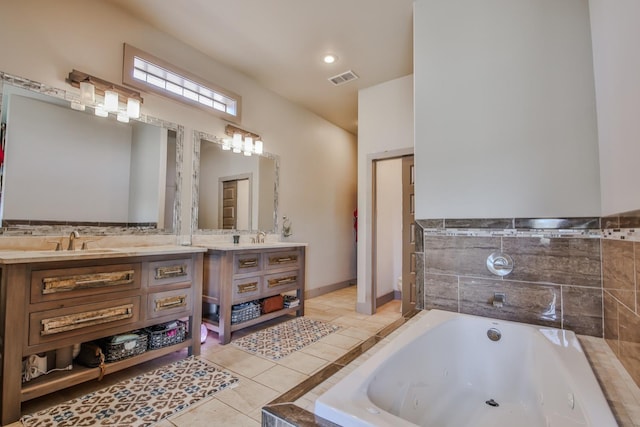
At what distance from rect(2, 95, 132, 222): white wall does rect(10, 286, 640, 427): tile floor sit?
1.18 m

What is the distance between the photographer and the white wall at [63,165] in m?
1.89

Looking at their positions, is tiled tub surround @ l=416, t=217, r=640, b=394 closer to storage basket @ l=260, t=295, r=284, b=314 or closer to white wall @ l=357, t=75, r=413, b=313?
white wall @ l=357, t=75, r=413, b=313

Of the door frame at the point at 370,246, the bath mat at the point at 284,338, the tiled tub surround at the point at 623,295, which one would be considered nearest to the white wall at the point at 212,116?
the door frame at the point at 370,246

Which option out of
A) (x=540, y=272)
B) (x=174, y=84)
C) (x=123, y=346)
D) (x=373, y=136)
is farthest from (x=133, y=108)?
(x=540, y=272)

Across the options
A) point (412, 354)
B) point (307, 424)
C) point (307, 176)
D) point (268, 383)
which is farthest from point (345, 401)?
point (307, 176)

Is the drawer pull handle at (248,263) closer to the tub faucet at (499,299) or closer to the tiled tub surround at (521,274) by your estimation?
the tiled tub surround at (521,274)

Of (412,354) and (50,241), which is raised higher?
(50,241)

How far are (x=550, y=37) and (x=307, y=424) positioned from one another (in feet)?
7.92

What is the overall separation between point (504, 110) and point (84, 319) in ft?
9.36

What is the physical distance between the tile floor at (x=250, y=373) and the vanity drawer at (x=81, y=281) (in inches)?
24.1

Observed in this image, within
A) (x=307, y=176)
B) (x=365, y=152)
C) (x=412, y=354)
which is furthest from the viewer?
(x=307, y=176)

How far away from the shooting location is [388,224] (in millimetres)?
4195

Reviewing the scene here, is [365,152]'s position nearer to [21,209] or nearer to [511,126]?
[511,126]

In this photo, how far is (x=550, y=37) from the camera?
1.80 m
